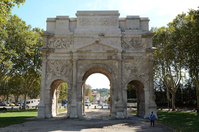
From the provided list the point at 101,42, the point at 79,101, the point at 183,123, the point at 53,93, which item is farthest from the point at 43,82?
the point at 183,123

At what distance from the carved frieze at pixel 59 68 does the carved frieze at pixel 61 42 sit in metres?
1.81

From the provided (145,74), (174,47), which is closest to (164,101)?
(174,47)

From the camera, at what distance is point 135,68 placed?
2078 cm

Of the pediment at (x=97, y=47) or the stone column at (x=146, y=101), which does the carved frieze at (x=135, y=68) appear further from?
the pediment at (x=97, y=47)

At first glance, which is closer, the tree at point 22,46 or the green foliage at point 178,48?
the green foliage at point 178,48

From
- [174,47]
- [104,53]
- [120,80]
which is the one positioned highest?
[174,47]

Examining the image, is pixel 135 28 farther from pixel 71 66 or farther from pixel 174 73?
pixel 174 73

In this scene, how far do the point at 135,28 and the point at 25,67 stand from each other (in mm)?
20893

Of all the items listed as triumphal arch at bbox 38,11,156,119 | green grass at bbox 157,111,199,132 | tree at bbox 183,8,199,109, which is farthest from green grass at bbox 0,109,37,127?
tree at bbox 183,8,199,109

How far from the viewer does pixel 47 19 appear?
22016 millimetres

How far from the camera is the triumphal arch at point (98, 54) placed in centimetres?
2025

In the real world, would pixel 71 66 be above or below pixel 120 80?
above

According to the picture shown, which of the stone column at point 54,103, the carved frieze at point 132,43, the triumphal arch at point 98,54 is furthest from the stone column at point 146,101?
the stone column at point 54,103

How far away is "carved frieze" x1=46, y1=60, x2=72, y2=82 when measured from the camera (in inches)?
819
